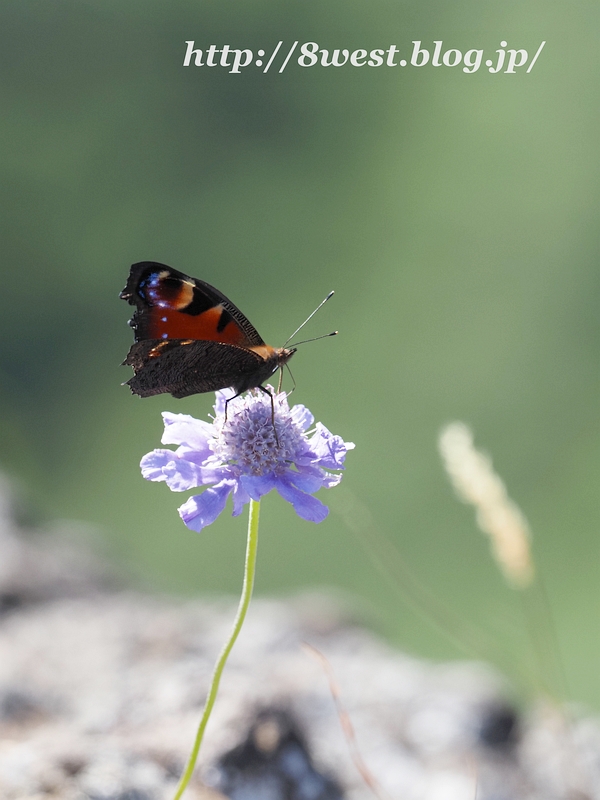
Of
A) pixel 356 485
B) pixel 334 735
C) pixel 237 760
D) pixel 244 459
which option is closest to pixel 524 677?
pixel 334 735

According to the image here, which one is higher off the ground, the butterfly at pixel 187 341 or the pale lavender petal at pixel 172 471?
the butterfly at pixel 187 341

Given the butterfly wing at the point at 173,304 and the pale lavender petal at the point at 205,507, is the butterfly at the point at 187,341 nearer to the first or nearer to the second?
the butterfly wing at the point at 173,304

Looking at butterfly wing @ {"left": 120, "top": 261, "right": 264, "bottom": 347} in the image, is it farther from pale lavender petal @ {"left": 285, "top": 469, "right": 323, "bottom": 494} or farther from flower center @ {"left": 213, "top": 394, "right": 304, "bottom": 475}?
pale lavender petal @ {"left": 285, "top": 469, "right": 323, "bottom": 494}

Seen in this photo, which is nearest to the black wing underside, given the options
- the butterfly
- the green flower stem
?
the butterfly

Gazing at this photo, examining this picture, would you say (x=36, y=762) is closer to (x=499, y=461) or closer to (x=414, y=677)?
(x=414, y=677)

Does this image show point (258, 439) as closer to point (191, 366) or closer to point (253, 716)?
point (191, 366)

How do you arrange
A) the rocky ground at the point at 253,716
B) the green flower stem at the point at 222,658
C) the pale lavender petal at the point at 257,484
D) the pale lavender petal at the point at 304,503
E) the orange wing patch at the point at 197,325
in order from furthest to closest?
the orange wing patch at the point at 197,325 < the rocky ground at the point at 253,716 < the pale lavender petal at the point at 304,503 < the pale lavender petal at the point at 257,484 < the green flower stem at the point at 222,658

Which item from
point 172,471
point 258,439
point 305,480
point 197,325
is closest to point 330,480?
point 305,480

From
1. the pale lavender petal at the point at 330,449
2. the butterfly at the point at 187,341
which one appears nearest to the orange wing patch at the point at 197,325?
the butterfly at the point at 187,341
